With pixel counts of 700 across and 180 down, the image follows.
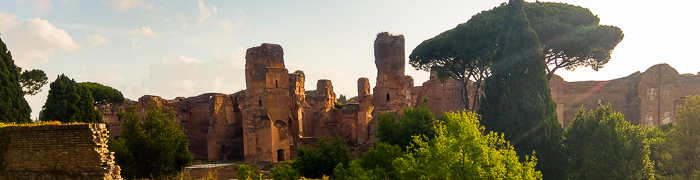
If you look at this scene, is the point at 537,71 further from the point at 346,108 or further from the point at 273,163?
the point at 346,108

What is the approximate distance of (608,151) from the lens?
1312cm

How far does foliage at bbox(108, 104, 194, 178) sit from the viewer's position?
1330 cm

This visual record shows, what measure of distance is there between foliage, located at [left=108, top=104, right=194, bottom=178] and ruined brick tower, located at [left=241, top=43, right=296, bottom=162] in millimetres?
7458

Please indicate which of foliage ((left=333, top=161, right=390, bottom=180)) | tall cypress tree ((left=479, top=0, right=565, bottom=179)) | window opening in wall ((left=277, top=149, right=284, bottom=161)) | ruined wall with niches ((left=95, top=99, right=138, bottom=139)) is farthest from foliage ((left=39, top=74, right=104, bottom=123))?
tall cypress tree ((left=479, top=0, right=565, bottom=179))

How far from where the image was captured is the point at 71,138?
956 centimetres

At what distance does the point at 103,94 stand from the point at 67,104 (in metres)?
15.9

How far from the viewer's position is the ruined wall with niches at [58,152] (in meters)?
9.58

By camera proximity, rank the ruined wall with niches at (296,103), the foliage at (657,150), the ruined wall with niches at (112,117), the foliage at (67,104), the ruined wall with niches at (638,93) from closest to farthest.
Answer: the foliage at (657,150), the foliage at (67,104), the ruined wall with niches at (638,93), the ruined wall with niches at (296,103), the ruined wall with niches at (112,117)

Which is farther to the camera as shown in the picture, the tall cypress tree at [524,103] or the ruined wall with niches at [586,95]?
the ruined wall with niches at [586,95]

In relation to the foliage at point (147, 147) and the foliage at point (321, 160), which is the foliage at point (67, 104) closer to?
the foliage at point (147, 147)

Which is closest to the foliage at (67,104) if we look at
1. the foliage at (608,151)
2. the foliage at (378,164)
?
the foliage at (378,164)

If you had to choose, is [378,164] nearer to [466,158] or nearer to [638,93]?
[466,158]

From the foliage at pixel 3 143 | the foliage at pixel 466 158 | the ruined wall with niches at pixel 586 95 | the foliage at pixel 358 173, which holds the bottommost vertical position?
the foliage at pixel 358 173

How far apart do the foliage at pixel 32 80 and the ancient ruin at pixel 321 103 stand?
451cm
